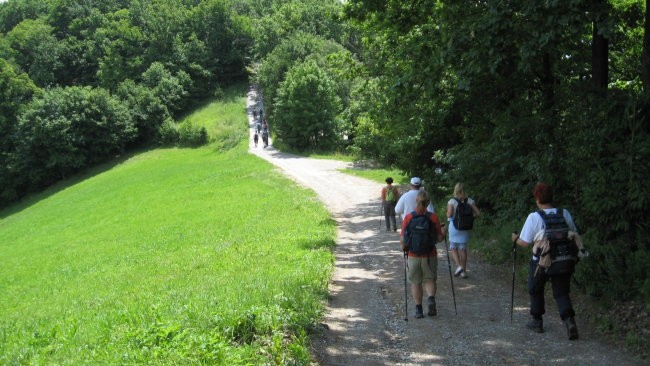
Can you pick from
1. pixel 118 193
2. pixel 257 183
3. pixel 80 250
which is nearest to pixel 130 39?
pixel 118 193

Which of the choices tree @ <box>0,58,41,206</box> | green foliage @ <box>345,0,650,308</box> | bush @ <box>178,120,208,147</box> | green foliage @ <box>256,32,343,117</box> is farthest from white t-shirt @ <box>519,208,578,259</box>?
tree @ <box>0,58,41,206</box>

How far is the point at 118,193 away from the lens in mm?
43906

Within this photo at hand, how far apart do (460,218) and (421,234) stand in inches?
104

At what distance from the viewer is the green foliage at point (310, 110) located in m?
50.2

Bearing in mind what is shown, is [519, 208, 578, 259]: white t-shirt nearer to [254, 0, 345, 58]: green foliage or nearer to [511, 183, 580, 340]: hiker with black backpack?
[511, 183, 580, 340]: hiker with black backpack

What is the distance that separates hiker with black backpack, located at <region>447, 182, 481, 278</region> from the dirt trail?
0.67 m

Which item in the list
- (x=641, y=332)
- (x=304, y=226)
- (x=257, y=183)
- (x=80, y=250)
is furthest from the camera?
(x=257, y=183)

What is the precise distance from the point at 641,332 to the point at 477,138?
8400mm

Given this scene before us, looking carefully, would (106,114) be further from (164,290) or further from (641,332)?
(641,332)

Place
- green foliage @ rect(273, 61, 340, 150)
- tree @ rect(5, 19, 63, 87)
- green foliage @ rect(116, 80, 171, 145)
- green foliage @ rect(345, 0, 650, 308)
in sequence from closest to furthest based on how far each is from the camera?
green foliage @ rect(345, 0, 650, 308) → green foliage @ rect(273, 61, 340, 150) → green foliage @ rect(116, 80, 171, 145) → tree @ rect(5, 19, 63, 87)

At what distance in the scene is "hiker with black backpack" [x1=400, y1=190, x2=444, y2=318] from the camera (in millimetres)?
8672

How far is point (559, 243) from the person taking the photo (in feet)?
24.9

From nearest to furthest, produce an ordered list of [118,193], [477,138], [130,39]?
[477,138] → [118,193] → [130,39]

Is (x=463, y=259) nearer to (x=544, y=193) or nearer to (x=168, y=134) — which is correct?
(x=544, y=193)
